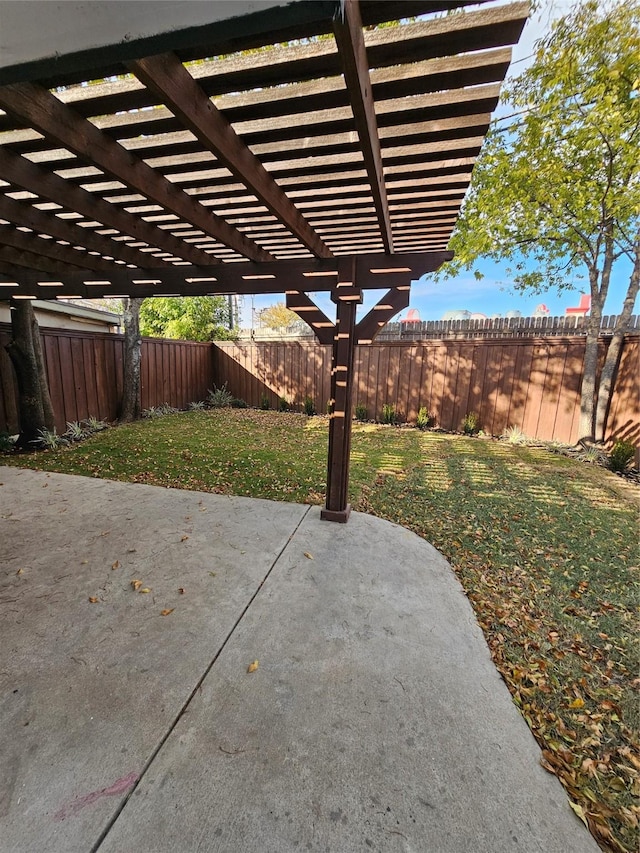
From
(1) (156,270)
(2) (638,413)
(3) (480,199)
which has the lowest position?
(2) (638,413)

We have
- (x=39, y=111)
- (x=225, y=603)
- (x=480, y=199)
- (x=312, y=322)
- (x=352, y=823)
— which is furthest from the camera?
(x=480, y=199)

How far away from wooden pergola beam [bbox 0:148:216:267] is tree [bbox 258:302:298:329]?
19583 millimetres

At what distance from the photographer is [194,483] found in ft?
14.4

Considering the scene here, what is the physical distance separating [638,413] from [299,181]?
663 cm

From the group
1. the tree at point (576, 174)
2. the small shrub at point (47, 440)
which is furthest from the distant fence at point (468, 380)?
the small shrub at point (47, 440)

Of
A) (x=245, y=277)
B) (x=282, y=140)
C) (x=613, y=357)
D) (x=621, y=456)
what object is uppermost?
(x=282, y=140)

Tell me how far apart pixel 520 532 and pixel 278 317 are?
22.4 meters

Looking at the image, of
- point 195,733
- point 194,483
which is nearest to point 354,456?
point 194,483

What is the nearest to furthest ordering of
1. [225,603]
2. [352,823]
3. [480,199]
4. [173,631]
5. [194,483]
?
[352,823]
[173,631]
[225,603]
[194,483]
[480,199]

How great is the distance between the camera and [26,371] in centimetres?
550

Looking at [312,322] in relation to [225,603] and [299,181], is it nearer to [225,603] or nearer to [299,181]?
[299,181]

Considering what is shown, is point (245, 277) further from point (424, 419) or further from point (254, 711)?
point (424, 419)

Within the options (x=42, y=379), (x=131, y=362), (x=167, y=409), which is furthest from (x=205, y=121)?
(x=167, y=409)

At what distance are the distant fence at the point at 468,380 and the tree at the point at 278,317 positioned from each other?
13392 millimetres
